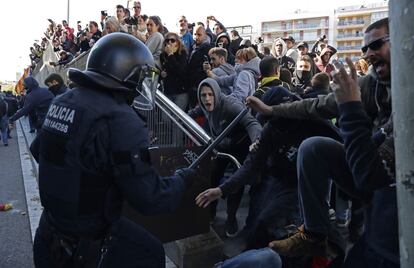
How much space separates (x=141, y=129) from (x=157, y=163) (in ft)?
5.53

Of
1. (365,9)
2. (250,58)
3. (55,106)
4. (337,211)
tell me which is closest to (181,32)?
(250,58)

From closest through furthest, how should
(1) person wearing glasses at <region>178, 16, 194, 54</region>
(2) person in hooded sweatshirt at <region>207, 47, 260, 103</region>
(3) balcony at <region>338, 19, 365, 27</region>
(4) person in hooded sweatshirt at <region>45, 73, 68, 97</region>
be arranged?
(2) person in hooded sweatshirt at <region>207, 47, 260, 103</region>
(4) person in hooded sweatshirt at <region>45, 73, 68, 97</region>
(1) person wearing glasses at <region>178, 16, 194, 54</region>
(3) balcony at <region>338, 19, 365, 27</region>

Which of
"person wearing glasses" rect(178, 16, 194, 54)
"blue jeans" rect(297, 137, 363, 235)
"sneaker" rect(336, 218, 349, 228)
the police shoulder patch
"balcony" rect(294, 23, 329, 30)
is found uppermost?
"balcony" rect(294, 23, 329, 30)

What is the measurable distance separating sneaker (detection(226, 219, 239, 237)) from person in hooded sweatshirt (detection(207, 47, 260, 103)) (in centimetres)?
202

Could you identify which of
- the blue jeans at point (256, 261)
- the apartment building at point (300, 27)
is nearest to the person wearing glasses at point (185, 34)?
the blue jeans at point (256, 261)

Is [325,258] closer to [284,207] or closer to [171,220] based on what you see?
[284,207]

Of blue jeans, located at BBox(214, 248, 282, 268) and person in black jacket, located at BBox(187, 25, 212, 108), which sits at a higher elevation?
person in black jacket, located at BBox(187, 25, 212, 108)

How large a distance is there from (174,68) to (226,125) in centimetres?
236

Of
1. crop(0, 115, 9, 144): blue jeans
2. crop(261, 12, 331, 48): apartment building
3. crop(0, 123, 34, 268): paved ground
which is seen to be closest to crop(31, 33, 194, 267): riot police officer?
crop(0, 123, 34, 268): paved ground

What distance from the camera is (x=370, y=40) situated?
2.05 m

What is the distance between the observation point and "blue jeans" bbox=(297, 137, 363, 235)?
2.39 m

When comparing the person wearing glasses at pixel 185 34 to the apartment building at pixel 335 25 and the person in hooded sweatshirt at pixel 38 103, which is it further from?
the apartment building at pixel 335 25

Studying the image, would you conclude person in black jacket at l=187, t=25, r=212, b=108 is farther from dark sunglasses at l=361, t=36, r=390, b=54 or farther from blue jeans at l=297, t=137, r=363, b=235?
dark sunglasses at l=361, t=36, r=390, b=54

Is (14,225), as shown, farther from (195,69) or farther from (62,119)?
(62,119)
